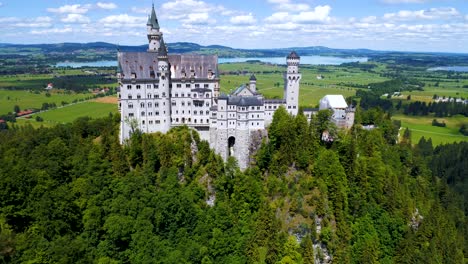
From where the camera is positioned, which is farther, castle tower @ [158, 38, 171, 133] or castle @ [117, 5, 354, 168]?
castle tower @ [158, 38, 171, 133]

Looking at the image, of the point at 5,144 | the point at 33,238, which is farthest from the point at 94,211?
the point at 5,144

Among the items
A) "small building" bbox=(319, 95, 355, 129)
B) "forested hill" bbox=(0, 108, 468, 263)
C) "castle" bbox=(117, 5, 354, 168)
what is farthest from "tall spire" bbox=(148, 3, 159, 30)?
"small building" bbox=(319, 95, 355, 129)

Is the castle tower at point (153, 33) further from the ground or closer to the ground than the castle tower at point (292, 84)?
further from the ground

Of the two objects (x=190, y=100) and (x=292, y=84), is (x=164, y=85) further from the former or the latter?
(x=292, y=84)

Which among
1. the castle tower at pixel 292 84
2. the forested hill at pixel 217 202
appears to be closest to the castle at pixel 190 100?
the castle tower at pixel 292 84

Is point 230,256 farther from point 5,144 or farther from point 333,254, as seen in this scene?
point 5,144

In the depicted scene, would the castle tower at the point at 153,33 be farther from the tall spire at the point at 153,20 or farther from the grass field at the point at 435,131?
the grass field at the point at 435,131

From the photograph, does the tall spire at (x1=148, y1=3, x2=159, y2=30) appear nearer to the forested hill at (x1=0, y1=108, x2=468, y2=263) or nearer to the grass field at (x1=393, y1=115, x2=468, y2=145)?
the forested hill at (x1=0, y1=108, x2=468, y2=263)
